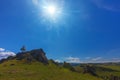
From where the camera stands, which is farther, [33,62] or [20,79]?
[33,62]

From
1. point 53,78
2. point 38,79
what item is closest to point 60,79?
point 53,78

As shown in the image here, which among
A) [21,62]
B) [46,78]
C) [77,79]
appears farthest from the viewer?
[21,62]

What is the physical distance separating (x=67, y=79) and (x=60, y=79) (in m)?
5.83

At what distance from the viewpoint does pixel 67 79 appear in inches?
5379

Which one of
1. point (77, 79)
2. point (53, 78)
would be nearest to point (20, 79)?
point (53, 78)

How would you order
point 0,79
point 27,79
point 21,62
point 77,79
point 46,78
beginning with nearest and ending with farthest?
point 0,79
point 27,79
point 46,78
point 77,79
point 21,62

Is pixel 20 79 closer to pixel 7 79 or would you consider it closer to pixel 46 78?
pixel 7 79

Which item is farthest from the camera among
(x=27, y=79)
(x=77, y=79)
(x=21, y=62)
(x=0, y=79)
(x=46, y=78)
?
→ (x=21, y=62)

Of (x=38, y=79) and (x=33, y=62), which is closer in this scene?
(x=38, y=79)

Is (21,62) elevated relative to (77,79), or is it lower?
elevated

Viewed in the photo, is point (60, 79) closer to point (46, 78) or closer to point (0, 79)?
point (46, 78)

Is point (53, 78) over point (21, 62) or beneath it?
beneath

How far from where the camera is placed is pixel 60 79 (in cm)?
13262

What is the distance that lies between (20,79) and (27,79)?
12.1ft
